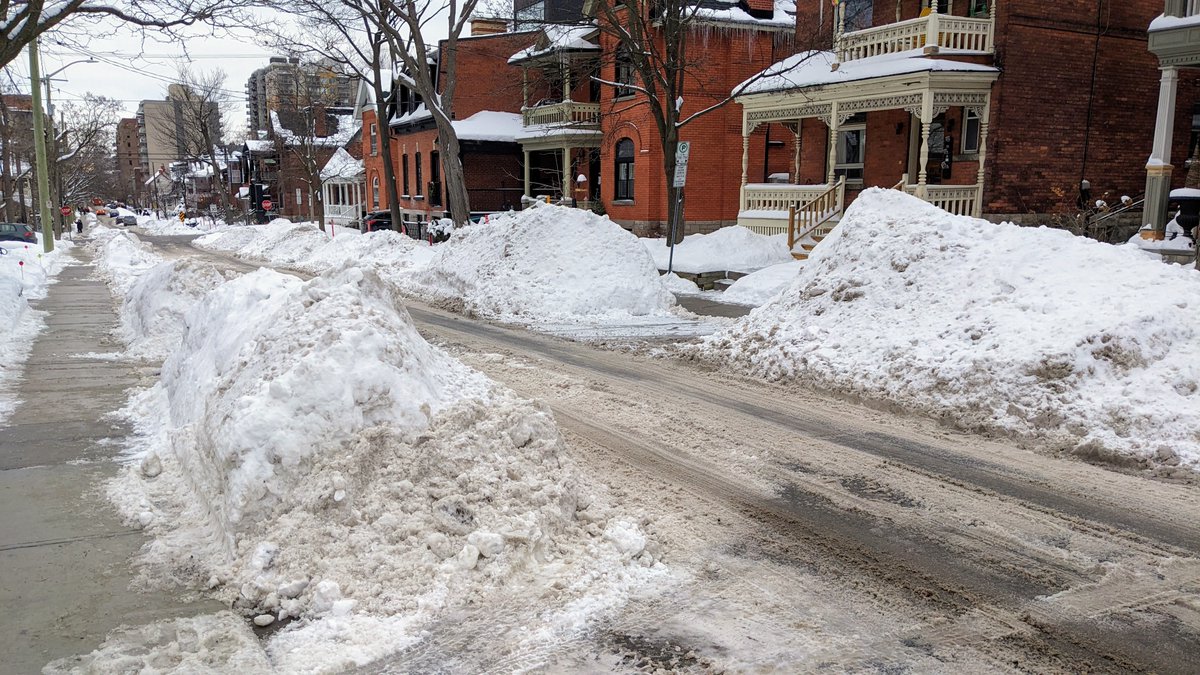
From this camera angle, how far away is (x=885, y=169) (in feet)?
75.5

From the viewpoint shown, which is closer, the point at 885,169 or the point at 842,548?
the point at 842,548

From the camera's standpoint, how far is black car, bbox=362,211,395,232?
41.3m

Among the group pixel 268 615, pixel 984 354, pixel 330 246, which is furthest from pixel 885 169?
pixel 268 615

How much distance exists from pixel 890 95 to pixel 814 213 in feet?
10.9

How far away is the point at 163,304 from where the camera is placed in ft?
39.7

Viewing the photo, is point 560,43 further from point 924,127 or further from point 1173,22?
point 1173,22

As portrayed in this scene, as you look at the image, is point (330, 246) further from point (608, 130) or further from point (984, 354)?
point (984, 354)

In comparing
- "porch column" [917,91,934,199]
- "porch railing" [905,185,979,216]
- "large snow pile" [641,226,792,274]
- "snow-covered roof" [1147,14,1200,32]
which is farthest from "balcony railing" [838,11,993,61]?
"large snow pile" [641,226,792,274]

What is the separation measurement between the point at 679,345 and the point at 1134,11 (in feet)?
57.6

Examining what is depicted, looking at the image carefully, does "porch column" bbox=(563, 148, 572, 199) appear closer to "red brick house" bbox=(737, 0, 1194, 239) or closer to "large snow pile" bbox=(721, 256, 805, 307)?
"red brick house" bbox=(737, 0, 1194, 239)

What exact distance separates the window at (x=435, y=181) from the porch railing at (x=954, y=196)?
27.2 metres

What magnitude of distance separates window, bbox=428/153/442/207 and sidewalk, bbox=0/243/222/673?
32796 mm

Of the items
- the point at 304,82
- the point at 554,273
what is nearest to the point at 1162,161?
the point at 554,273

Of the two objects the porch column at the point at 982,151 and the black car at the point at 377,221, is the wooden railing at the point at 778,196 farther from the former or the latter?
the black car at the point at 377,221
